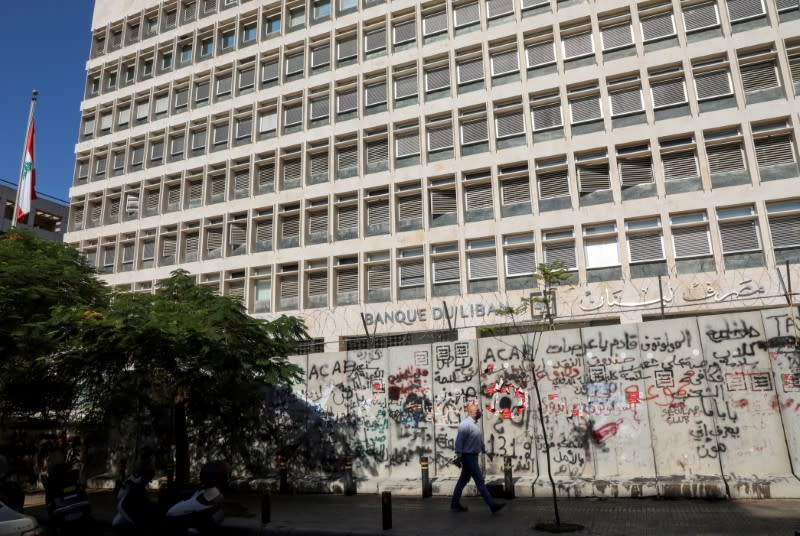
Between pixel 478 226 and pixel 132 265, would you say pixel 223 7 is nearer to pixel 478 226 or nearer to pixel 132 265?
pixel 132 265

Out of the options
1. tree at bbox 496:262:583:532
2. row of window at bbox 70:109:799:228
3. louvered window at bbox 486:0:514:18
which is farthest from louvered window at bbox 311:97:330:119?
tree at bbox 496:262:583:532

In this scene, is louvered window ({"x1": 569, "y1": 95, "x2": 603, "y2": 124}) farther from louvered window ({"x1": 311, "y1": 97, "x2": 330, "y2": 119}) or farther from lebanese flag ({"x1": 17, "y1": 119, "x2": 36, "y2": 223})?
lebanese flag ({"x1": 17, "y1": 119, "x2": 36, "y2": 223})

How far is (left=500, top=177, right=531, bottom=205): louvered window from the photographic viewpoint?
22.7 metres

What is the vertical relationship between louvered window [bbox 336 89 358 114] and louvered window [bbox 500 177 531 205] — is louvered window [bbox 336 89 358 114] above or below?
above

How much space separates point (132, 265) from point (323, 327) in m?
12.4

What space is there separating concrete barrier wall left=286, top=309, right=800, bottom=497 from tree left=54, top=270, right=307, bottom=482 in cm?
268

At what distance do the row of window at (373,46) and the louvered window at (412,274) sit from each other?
29.7ft

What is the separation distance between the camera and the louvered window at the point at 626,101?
2191 cm

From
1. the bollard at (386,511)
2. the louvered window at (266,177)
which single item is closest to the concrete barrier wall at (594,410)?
the bollard at (386,511)

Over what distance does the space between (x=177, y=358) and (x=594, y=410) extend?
1015 centimetres

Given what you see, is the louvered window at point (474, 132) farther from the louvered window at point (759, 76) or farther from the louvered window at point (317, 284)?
the louvered window at point (759, 76)

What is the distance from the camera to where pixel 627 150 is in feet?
71.3

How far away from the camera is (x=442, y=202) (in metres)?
23.8

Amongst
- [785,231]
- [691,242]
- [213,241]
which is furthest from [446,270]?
[213,241]
